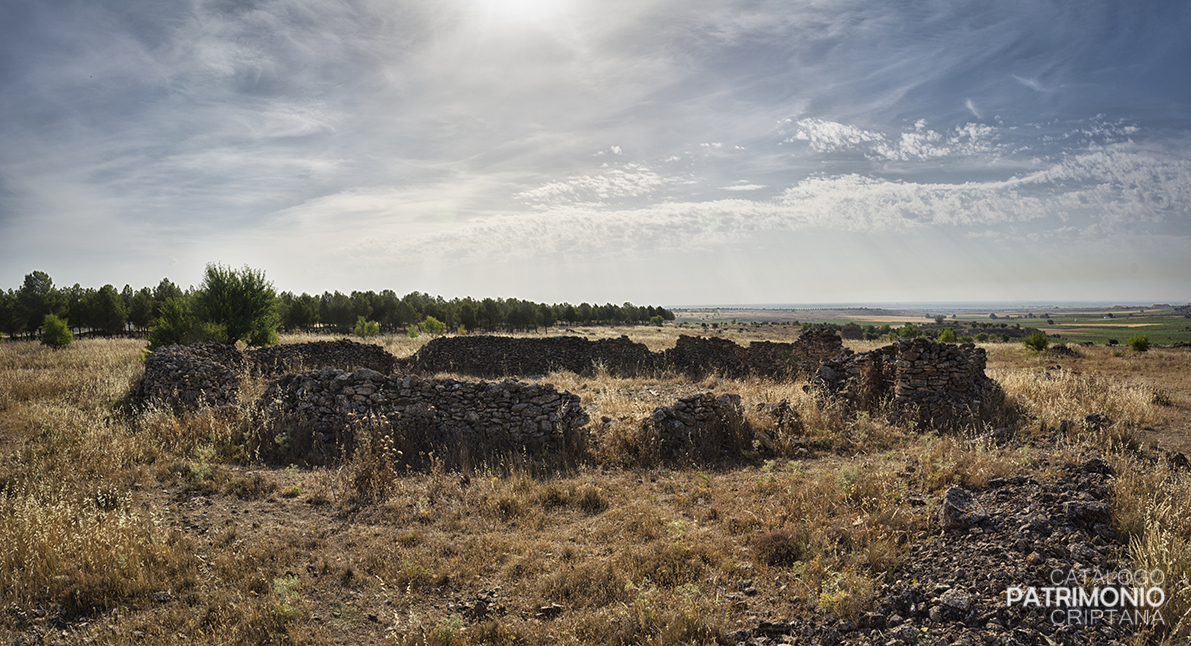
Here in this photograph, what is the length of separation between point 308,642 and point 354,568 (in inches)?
37.9

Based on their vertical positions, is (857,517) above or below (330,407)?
below

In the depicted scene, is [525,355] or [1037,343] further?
[1037,343]

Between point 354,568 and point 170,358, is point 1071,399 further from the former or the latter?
point 170,358

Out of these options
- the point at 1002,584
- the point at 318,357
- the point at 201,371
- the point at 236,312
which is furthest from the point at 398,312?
the point at 1002,584

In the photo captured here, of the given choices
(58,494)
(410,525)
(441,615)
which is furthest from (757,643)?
(58,494)

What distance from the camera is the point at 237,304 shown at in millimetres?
22719

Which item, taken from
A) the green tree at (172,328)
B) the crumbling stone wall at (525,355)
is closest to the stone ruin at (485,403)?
the green tree at (172,328)

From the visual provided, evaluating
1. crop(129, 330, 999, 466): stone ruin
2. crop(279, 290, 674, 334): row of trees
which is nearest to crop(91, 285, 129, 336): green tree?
crop(279, 290, 674, 334): row of trees

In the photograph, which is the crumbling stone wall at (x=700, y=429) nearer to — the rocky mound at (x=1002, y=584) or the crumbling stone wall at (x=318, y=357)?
the rocky mound at (x=1002, y=584)

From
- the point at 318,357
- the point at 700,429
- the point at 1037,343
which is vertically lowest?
the point at 1037,343

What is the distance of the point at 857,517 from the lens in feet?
17.1

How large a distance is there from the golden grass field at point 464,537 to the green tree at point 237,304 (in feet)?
50.1

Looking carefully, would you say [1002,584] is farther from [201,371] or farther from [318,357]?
[318,357]

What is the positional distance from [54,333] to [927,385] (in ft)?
144
